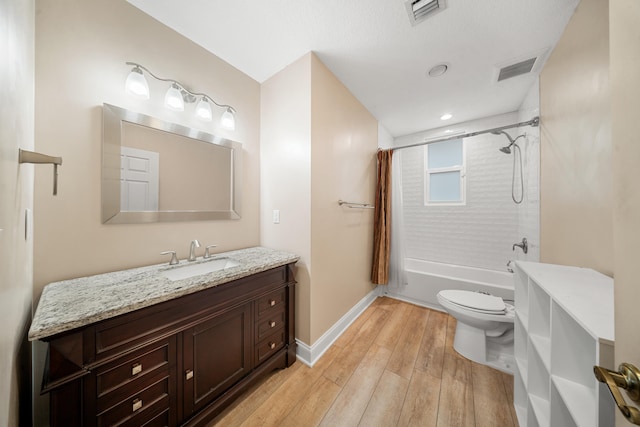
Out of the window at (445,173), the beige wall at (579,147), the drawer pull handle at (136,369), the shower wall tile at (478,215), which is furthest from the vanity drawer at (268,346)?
the window at (445,173)

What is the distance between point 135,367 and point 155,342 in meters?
0.10

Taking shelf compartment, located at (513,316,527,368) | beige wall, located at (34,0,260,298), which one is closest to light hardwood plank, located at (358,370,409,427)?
shelf compartment, located at (513,316,527,368)

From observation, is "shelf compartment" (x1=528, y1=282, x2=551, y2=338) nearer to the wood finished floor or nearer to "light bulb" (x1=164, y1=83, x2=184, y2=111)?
the wood finished floor

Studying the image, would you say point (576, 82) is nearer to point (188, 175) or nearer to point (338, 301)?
point (338, 301)

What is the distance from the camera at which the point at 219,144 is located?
165cm

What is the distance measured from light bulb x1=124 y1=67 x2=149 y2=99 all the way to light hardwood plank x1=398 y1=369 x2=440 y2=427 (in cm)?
244

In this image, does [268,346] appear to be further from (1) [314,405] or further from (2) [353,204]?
(2) [353,204]

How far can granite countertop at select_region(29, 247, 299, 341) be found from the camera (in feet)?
2.31

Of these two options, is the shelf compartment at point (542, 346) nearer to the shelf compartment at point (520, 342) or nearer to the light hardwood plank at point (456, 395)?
the shelf compartment at point (520, 342)

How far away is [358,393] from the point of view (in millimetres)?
1358

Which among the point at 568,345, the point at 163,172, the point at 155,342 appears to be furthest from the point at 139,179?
the point at 568,345

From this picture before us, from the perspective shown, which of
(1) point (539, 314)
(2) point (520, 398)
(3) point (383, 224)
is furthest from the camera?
(3) point (383, 224)

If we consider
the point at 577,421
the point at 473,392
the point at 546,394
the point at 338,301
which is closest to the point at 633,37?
the point at 577,421

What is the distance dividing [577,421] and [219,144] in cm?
222
